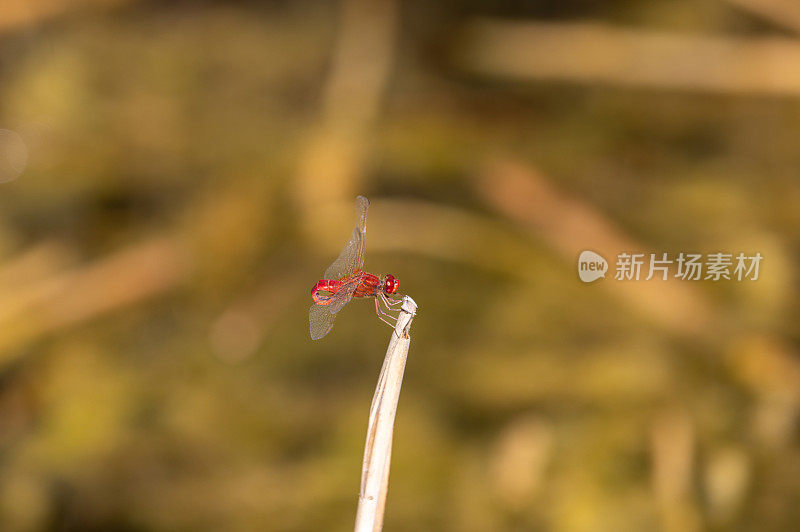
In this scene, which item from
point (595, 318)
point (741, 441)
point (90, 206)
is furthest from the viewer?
point (90, 206)

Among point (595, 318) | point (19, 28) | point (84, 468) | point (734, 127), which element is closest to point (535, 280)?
point (595, 318)

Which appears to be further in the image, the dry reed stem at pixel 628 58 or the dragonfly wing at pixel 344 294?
the dry reed stem at pixel 628 58

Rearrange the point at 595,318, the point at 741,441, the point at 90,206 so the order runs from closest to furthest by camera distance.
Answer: the point at 741,441
the point at 595,318
the point at 90,206

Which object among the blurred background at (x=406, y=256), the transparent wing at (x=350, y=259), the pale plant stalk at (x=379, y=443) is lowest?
the pale plant stalk at (x=379, y=443)

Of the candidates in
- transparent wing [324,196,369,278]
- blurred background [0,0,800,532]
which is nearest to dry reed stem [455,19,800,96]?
blurred background [0,0,800,532]

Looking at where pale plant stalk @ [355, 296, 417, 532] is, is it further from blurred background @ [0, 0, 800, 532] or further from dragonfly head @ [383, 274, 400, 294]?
blurred background @ [0, 0, 800, 532]

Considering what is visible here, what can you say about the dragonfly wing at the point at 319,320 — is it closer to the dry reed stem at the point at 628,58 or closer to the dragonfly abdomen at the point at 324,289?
the dragonfly abdomen at the point at 324,289

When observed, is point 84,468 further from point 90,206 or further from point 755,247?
point 755,247

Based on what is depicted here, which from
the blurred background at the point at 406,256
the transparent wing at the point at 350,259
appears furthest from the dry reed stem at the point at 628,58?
the transparent wing at the point at 350,259
